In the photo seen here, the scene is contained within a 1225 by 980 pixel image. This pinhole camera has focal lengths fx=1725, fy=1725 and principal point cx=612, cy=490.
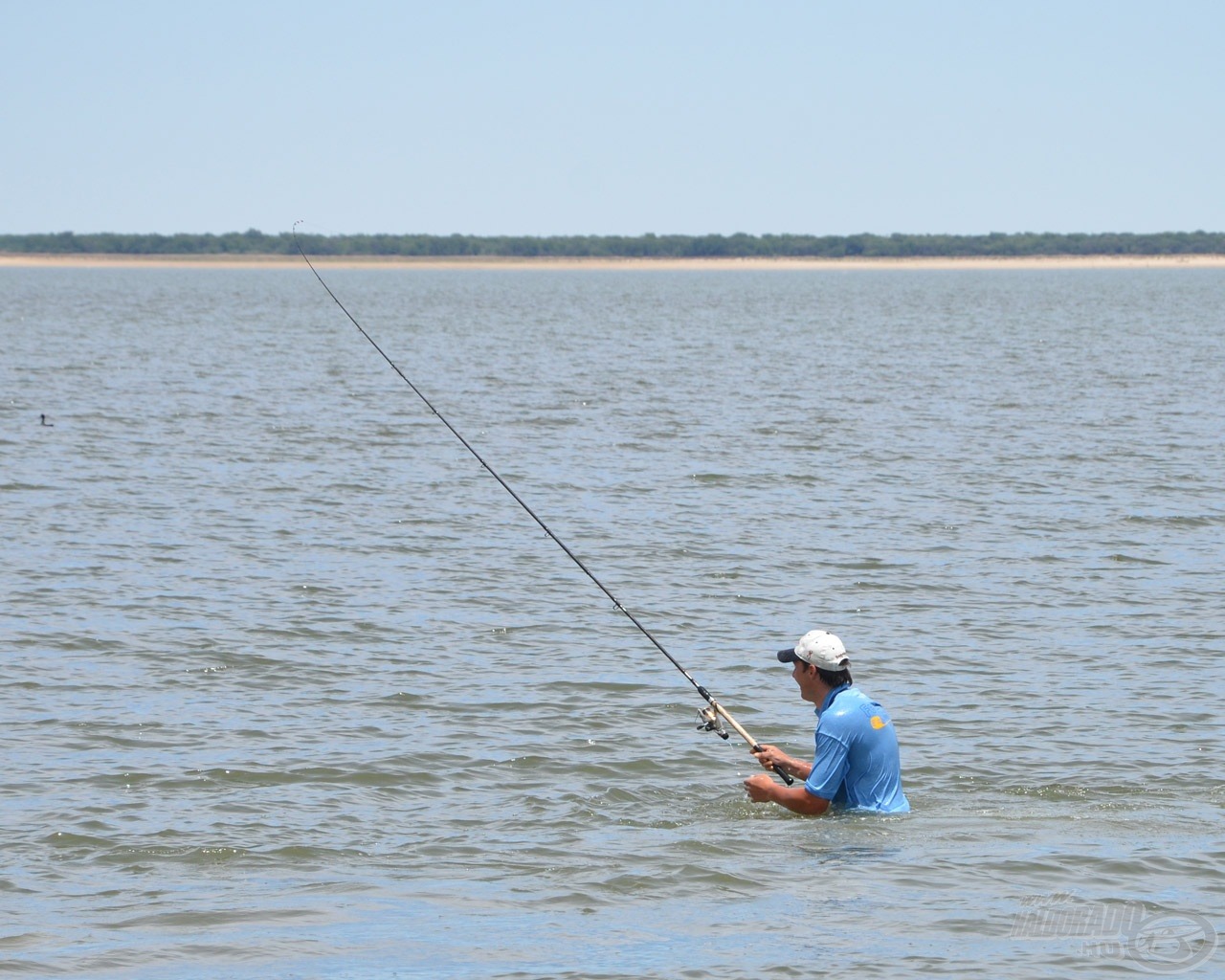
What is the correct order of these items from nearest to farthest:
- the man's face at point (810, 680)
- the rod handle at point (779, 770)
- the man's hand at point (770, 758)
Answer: the man's face at point (810, 680) < the rod handle at point (779, 770) < the man's hand at point (770, 758)

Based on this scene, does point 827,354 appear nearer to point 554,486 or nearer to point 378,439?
point 378,439

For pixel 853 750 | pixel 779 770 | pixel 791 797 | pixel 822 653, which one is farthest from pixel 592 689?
pixel 822 653

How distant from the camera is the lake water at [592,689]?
24.0 ft

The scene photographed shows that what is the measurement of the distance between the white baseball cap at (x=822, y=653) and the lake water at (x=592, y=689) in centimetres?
87

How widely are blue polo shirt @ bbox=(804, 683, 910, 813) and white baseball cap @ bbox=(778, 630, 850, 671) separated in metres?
0.16

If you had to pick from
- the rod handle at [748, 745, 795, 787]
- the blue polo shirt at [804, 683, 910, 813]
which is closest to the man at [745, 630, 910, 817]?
the blue polo shirt at [804, 683, 910, 813]

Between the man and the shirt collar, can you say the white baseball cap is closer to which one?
the man

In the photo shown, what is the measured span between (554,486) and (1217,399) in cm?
1559

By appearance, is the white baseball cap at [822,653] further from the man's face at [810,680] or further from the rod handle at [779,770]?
the rod handle at [779,770]

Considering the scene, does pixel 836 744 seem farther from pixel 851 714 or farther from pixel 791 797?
pixel 791 797

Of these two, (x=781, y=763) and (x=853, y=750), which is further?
(x=781, y=763)

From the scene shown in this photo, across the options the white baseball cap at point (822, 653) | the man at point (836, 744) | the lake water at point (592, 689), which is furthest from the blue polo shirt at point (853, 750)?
the lake water at point (592, 689)

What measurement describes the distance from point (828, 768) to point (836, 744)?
0.12 meters

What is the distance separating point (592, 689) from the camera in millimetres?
12023
